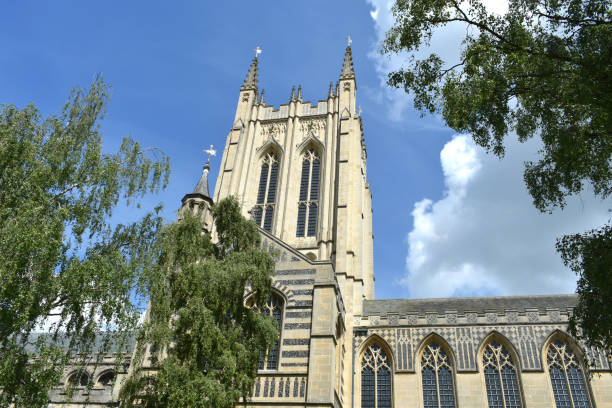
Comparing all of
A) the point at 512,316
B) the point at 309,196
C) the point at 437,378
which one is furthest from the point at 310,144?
the point at 437,378

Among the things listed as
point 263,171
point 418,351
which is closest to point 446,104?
point 418,351

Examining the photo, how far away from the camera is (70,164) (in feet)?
47.7

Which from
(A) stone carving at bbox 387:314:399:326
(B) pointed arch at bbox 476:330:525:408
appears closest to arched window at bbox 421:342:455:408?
(B) pointed arch at bbox 476:330:525:408

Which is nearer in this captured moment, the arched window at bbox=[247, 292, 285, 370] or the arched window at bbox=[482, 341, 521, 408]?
the arched window at bbox=[247, 292, 285, 370]

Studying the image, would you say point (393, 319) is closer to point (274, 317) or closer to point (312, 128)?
point (274, 317)

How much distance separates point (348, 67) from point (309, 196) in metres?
13.0

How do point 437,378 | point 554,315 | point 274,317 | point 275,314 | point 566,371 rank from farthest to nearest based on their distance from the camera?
1. point 554,315
2. point 437,378
3. point 566,371
4. point 275,314
5. point 274,317

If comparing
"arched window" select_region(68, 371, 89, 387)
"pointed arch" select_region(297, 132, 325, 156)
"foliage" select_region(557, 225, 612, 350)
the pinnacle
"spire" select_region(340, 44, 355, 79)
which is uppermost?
"spire" select_region(340, 44, 355, 79)

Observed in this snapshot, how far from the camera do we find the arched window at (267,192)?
3272cm

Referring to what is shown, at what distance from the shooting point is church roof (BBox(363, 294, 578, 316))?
2605 centimetres

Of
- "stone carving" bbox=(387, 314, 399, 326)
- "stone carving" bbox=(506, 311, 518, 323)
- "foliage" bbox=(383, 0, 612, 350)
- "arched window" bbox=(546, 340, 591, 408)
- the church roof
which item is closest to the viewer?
"foliage" bbox=(383, 0, 612, 350)

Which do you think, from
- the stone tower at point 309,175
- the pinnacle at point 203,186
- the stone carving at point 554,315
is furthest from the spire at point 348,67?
the stone carving at point 554,315

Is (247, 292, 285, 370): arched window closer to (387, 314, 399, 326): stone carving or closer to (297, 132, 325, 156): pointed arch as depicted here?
(387, 314, 399, 326): stone carving

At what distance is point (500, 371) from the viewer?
2192 cm
